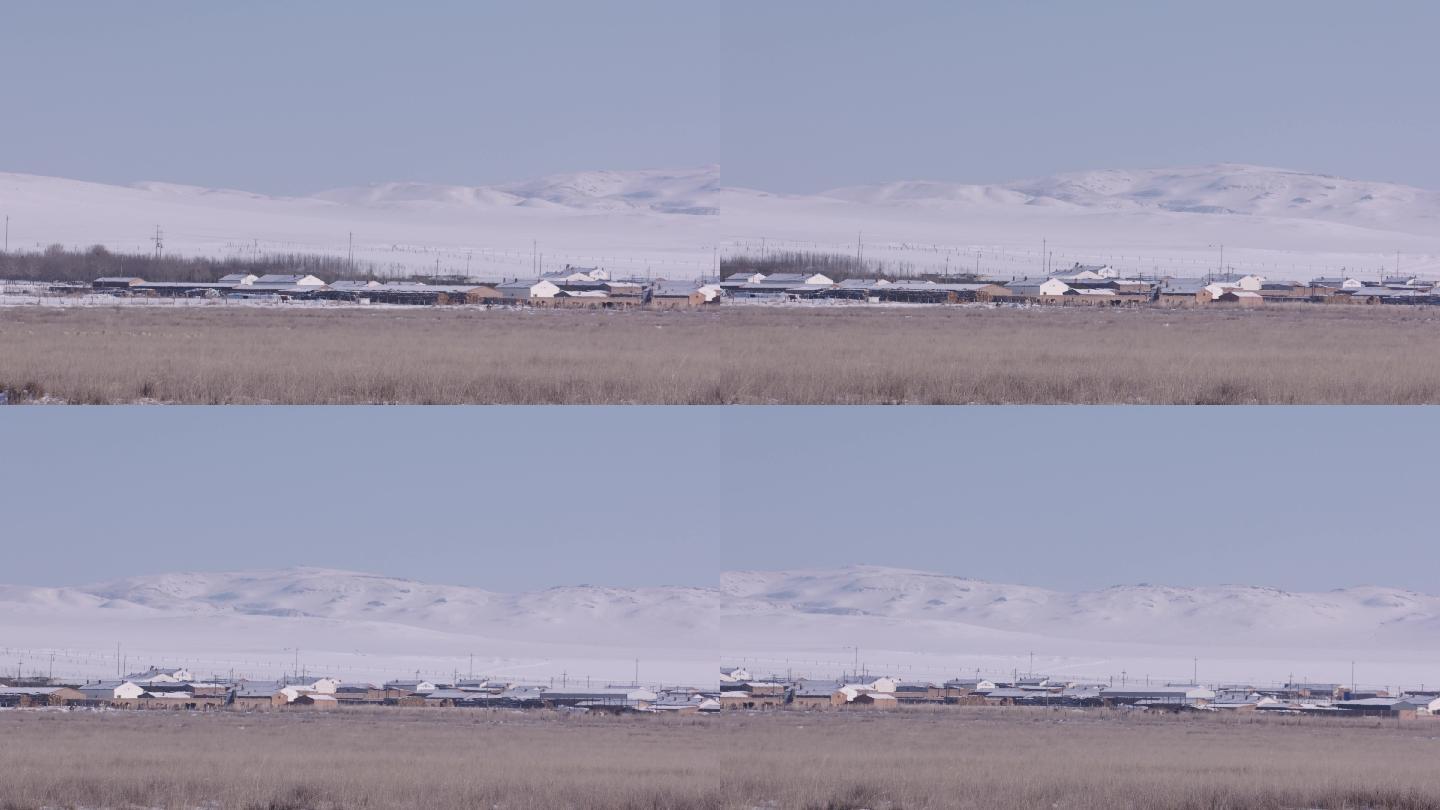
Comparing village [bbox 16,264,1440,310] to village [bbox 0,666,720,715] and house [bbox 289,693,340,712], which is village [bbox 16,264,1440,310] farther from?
house [bbox 289,693,340,712]

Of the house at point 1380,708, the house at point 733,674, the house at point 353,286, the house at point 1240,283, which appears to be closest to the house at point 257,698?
the house at point 353,286

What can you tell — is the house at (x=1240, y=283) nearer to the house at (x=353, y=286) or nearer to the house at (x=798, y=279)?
the house at (x=798, y=279)

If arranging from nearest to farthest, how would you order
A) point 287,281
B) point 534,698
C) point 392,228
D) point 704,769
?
point 704,769 → point 534,698 → point 287,281 → point 392,228

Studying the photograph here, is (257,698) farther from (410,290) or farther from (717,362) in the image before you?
(717,362)

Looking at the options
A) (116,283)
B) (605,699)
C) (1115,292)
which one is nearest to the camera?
(605,699)

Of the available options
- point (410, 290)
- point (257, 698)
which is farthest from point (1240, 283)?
point (257, 698)

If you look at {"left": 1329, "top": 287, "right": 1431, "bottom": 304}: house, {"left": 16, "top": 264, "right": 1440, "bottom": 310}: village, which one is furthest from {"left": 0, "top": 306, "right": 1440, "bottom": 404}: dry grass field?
{"left": 1329, "top": 287, "right": 1431, "bottom": 304}: house

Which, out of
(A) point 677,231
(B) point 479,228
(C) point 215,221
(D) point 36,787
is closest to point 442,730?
(D) point 36,787
